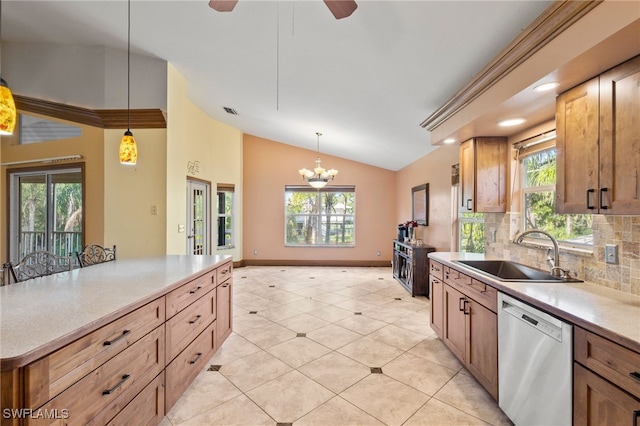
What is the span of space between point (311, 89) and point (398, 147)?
2.26 m

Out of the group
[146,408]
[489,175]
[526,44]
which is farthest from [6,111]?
[489,175]

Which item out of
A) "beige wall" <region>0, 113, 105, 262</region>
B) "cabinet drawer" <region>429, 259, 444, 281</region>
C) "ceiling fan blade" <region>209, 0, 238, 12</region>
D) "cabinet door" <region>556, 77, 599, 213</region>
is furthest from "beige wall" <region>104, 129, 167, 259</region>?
"cabinet door" <region>556, 77, 599, 213</region>

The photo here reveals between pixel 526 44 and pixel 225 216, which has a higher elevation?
pixel 526 44

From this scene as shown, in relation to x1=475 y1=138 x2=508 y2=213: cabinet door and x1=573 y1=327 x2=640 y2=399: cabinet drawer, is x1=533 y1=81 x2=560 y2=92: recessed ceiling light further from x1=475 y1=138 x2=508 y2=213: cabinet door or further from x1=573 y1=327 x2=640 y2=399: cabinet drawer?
x1=573 y1=327 x2=640 y2=399: cabinet drawer

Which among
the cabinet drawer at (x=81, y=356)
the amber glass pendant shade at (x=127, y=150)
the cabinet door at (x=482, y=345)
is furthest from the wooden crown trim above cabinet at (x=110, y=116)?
the cabinet door at (x=482, y=345)

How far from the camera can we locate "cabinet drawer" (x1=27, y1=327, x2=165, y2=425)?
1166 millimetres

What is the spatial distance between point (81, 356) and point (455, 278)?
262 cm

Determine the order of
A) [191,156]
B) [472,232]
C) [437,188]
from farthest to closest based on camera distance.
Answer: [191,156]
[437,188]
[472,232]

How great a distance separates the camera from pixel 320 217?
7.48 metres

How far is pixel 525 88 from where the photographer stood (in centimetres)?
183

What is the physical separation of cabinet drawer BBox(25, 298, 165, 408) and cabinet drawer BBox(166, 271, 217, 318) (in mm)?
227

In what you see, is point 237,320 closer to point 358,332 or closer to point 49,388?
point 358,332

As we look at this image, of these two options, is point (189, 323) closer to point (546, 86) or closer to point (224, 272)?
point (224, 272)

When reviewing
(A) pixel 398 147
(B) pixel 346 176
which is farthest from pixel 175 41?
(B) pixel 346 176
